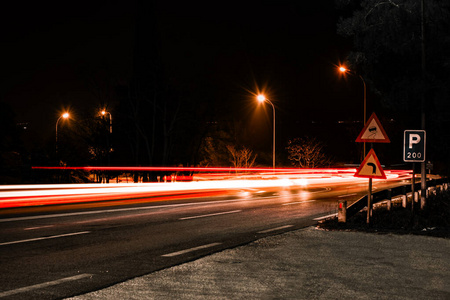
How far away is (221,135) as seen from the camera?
5200 centimetres

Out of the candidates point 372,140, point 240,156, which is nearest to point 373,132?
point 372,140

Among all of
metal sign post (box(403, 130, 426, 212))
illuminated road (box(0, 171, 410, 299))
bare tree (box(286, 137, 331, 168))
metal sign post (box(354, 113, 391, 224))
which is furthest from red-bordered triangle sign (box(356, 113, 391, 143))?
bare tree (box(286, 137, 331, 168))

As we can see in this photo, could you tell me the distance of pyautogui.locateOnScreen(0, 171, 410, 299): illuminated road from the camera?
6.72 m

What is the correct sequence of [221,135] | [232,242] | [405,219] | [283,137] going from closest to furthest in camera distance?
[232,242], [405,219], [221,135], [283,137]

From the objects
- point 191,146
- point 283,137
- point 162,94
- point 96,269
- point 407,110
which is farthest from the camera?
point 283,137

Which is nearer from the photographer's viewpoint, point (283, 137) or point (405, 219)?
point (405, 219)

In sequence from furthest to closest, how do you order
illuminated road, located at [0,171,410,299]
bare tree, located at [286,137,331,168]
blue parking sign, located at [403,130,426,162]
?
bare tree, located at [286,137,331,168] < blue parking sign, located at [403,130,426,162] < illuminated road, located at [0,171,410,299]

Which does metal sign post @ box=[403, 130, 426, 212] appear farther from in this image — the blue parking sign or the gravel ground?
the gravel ground

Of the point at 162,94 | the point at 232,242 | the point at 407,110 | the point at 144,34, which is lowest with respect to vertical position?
the point at 232,242

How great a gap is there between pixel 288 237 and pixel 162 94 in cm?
3502

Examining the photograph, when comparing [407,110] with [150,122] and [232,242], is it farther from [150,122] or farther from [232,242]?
[150,122]

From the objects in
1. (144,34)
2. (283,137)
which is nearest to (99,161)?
(144,34)

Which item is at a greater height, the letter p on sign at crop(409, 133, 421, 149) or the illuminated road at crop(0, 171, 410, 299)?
the letter p on sign at crop(409, 133, 421, 149)

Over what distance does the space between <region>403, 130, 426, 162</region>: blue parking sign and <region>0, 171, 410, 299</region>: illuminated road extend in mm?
3049
